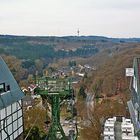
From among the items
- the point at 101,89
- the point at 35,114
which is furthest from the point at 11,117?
the point at 101,89

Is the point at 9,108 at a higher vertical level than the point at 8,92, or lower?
lower

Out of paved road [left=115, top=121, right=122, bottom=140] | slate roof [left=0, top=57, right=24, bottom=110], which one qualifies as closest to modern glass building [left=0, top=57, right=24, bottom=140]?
slate roof [left=0, top=57, right=24, bottom=110]

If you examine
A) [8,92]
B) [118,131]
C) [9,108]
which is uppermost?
[8,92]

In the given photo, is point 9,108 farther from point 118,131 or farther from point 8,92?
point 118,131

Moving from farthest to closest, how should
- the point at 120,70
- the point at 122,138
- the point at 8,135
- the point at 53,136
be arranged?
1. the point at 120,70
2. the point at 122,138
3. the point at 53,136
4. the point at 8,135

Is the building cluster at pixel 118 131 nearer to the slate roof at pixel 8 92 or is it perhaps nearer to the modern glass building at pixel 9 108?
the modern glass building at pixel 9 108

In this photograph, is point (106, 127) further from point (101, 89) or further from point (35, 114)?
point (101, 89)

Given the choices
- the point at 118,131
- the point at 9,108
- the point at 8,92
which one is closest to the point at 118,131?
the point at 118,131

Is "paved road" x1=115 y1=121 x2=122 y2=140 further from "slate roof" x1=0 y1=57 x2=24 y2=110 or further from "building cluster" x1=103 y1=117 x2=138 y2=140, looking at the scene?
"slate roof" x1=0 y1=57 x2=24 y2=110
